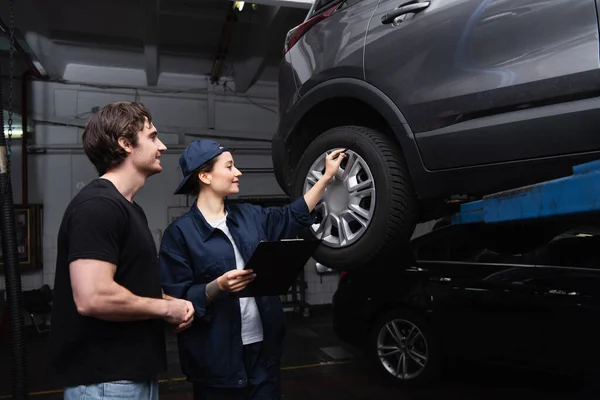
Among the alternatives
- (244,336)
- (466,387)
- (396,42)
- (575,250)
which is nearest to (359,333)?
(466,387)

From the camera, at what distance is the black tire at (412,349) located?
3.60 meters

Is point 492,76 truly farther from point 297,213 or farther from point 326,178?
point 297,213

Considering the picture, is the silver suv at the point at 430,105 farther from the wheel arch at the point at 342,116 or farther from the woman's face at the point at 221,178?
the woman's face at the point at 221,178

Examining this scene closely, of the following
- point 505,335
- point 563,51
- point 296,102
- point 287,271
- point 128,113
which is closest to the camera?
point 563,51

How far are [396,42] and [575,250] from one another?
187 cm

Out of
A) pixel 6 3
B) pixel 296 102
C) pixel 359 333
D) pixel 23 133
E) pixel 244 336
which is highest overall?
pixel 6 3

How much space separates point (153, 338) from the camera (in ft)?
4.79

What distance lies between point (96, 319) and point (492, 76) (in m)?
1.41

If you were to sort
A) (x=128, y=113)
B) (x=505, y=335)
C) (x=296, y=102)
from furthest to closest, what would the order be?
(x=505, y=335) → (x=296, y=102) → (x=128, y=113)

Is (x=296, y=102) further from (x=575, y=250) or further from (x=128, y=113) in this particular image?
(x=575, y=250)

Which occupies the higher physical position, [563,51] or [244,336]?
[563,51]

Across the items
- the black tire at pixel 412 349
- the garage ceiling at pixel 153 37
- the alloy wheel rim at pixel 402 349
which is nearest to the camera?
the black tire at pixel 412 349

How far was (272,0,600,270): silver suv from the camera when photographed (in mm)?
1414

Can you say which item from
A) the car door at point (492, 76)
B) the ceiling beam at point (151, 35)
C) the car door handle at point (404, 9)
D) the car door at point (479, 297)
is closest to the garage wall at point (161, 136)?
the ceiling beam at point (151, 35)
